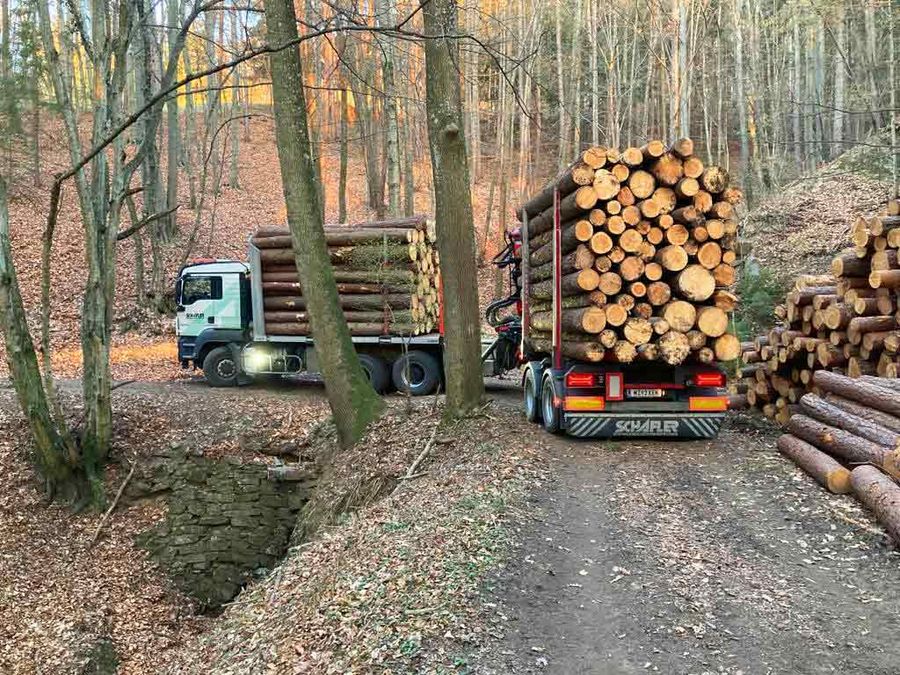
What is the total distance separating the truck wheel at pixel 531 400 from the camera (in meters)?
10.2

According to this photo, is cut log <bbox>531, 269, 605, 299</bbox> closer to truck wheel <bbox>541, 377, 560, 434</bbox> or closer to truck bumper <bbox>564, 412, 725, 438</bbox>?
truck wheel <bbox>541, 377, 560, 434</bbox>

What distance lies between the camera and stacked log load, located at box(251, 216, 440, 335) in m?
14.6

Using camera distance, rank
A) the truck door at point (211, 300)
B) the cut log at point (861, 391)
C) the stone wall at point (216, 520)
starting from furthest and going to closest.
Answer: the truck door at point (211, 300)
the stone wall at point (216, 520)
the cut log at point (861, 391)

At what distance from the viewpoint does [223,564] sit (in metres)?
10.7

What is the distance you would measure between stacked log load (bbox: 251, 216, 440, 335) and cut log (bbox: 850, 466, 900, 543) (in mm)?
9252

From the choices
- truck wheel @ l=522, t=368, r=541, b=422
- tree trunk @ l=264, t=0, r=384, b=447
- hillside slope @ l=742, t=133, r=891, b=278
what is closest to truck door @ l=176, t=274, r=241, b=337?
tree trunk @ l=264, t=0, r=384, b=447

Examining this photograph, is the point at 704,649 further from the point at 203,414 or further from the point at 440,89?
the point at 203,414

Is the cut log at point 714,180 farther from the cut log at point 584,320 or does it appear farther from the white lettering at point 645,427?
the white lettering at point 645,427

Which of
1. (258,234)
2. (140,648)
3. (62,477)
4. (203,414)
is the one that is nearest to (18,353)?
(62,477)

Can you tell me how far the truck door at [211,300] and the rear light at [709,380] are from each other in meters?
9.89

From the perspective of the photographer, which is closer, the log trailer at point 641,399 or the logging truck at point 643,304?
the logging truck at point 643,304

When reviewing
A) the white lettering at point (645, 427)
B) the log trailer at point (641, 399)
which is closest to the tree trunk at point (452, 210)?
the log trailer at point (641, 399)

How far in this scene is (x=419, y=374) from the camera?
15047mm

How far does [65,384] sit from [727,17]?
3268cm
